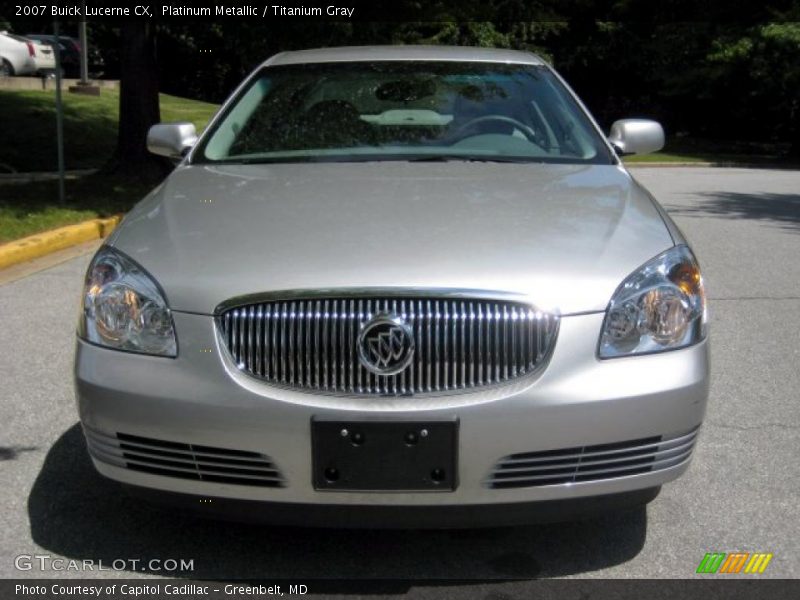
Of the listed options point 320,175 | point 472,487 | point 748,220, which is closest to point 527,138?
point 320,175

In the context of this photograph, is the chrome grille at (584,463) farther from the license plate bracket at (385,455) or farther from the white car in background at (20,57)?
the white car in background at (20,57)

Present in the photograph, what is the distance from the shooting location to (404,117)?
181 inches

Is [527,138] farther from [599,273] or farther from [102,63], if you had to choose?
[102,63]

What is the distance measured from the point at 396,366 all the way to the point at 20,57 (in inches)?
1021

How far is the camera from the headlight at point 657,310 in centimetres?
296

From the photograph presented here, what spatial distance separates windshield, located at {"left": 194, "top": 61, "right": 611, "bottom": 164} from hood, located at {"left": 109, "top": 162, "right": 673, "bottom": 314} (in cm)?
33

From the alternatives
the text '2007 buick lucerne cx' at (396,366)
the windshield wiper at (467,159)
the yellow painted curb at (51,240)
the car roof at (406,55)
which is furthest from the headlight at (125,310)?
the yellow painted curb at (51,240)

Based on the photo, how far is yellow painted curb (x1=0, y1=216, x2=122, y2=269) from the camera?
323 inches

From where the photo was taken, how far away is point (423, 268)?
2.95 m

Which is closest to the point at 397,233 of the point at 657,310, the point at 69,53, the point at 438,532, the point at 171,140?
the point at 657,310

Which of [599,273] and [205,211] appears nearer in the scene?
[599,273]

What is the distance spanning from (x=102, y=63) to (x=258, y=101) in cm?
3943

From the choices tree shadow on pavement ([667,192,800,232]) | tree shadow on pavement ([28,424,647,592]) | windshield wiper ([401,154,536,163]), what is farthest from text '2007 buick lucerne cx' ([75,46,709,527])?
tree shadow on pavement ([667,192,800,232])

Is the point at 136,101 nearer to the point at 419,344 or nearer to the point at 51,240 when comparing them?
the point at 51,240
